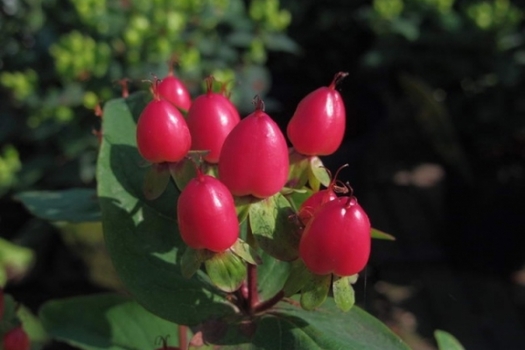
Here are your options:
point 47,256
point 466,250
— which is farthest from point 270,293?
point 466,250

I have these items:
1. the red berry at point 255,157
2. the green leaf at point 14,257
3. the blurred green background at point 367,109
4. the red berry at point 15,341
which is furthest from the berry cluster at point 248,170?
the green leaf at point 14,257

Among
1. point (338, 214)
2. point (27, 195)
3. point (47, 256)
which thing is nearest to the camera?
point (338, 214)

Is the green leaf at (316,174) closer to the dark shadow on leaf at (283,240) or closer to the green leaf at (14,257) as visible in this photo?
the dark shadow on leaf at (283,240)

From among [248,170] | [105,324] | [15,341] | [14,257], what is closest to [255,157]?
[248,170]

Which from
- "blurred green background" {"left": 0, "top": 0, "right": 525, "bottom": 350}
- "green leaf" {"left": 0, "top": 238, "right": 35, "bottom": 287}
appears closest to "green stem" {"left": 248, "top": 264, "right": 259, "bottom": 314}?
"blurred green background" {"left": 0, "top": 0, "right": 525, "bottom": 350}

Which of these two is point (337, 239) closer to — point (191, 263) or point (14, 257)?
point (191, 263)

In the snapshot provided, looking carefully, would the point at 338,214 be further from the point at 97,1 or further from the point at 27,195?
the point at 97,1

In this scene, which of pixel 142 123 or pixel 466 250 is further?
pixel 466 250

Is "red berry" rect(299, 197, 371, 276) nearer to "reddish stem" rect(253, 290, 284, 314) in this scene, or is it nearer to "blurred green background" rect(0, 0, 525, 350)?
"reddish stem" rect(253, 290, 284, 314)
